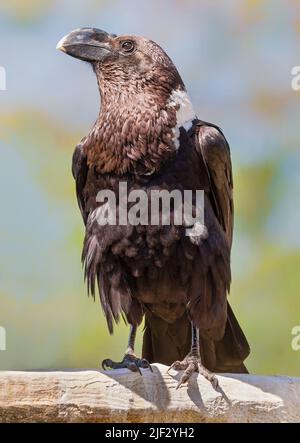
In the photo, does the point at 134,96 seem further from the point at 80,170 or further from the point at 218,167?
the point at 218,167

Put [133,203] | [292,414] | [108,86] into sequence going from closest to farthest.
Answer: [292,414] → [133,203] → [108,86]

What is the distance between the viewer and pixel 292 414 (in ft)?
20.4

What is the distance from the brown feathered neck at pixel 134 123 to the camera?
704 centimetres

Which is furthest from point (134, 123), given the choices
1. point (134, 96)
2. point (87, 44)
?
point (87, 44)

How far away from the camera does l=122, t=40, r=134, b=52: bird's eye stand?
24.4 feet

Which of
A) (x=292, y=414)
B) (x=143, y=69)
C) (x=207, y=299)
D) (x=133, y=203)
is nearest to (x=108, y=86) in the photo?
(x=143, y=69)

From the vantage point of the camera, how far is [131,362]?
22.2 feet

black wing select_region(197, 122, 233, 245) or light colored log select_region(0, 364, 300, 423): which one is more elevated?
black wing select_region(197, 122, 233, 245)

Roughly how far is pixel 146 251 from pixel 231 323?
1003mm

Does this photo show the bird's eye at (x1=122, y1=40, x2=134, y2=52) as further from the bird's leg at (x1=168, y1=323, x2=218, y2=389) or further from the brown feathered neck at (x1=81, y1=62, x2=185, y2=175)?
the bird's leg at (x1=168, y1=323, x2=218, y2=389)

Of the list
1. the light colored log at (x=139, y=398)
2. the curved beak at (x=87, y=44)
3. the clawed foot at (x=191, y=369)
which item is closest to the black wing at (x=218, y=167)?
the curved beak at (x=87, y=44)

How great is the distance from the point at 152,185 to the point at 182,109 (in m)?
0.66

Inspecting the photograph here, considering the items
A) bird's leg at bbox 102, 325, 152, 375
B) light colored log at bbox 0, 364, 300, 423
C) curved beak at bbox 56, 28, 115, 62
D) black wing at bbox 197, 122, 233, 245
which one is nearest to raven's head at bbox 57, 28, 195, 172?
curved beak at bbox 56, 28, 115, 62
